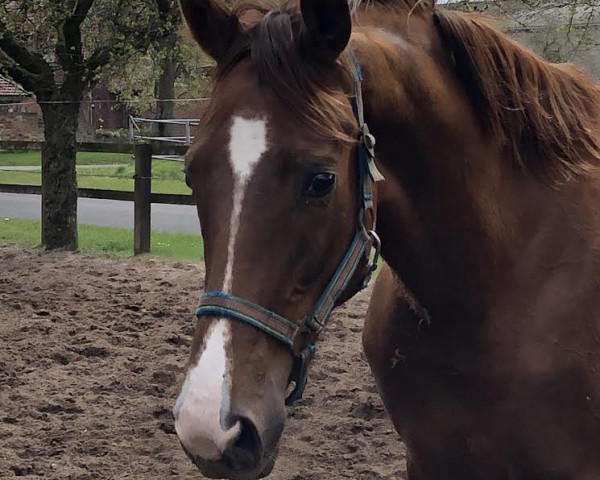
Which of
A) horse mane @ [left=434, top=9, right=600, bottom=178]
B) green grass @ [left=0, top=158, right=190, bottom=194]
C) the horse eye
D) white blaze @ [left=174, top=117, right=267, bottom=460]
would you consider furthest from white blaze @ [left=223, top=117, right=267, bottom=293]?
green grass @ [left=0, top=158, right=190, bottom=194]

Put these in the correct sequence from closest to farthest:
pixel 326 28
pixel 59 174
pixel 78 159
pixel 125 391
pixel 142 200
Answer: pixel 326 28
pixel 125 391
pixel 142 200
pixel 59 174
pixel 78 159

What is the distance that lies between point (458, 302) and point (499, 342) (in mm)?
159

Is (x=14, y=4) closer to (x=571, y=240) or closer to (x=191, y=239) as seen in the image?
(x=191, y=239)

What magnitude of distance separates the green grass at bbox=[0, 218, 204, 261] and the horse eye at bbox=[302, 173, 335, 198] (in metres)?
7.08

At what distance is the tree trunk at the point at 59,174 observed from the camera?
9.09m

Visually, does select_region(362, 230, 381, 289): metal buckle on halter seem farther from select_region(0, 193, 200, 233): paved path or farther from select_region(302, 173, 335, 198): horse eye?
select_region(0, 193, 200, 233): paved path

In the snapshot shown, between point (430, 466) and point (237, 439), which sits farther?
point (430, 466)

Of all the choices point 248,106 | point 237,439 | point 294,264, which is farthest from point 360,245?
point 237,439

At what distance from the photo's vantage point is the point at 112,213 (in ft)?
44.5

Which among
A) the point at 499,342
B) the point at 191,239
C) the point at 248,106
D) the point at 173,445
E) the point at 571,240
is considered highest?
the point at 248,106

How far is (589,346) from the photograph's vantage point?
7.25 ft

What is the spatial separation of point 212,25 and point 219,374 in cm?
88

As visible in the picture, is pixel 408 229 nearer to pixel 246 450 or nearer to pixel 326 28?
pixel 326 28

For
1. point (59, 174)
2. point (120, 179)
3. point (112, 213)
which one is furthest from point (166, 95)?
point (59, 174)
